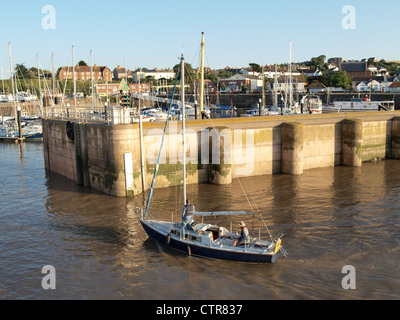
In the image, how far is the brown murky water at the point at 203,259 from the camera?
16.1m

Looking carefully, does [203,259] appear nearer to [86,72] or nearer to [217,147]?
[217,147]

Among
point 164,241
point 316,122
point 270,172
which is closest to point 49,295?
point 164,241

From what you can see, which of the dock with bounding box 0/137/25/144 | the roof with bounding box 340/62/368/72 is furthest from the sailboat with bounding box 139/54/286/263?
the roof with bounding box 340/62/368/72

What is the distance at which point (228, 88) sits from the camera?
477 ft

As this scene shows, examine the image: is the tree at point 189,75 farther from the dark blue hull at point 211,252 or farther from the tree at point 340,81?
the tree at point 340,81

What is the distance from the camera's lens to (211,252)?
60.1ft

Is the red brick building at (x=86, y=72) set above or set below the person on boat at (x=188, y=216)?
above

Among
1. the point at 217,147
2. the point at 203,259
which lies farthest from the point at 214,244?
the point at 217,147

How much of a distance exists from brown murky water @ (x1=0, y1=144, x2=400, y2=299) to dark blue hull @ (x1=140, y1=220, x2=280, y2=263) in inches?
11.7

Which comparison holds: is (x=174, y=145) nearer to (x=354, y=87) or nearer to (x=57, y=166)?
(x=57, y=166)

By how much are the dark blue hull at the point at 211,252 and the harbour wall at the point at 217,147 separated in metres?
9.25

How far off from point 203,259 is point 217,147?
1352 centimetres

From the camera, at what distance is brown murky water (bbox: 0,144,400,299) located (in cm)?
1611

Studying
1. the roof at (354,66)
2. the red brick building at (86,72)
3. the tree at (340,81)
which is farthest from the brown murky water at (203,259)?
the roof at (354,66)
